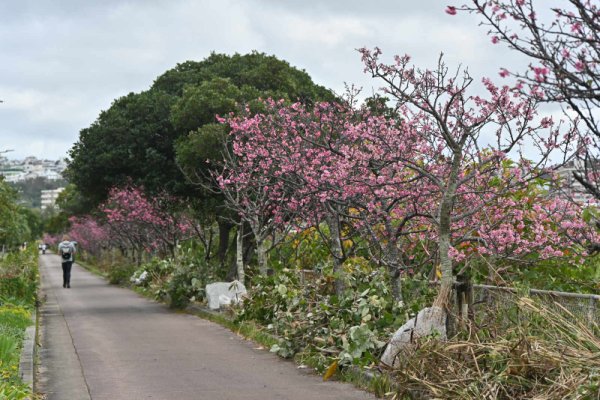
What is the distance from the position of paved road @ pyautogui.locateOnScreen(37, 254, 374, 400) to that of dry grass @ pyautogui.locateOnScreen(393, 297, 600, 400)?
1.15 metres

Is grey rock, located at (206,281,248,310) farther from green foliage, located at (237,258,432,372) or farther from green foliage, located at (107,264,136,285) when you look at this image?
green foliage, located at (107,264,136,285)

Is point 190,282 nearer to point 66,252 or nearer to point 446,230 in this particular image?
point 66,252

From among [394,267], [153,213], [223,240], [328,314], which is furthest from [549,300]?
[153,213]

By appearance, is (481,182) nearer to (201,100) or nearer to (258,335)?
(258,335)

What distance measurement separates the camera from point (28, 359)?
1158cm

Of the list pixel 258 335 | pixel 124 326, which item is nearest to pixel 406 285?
pixel 258 335

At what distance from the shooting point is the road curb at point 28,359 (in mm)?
10053

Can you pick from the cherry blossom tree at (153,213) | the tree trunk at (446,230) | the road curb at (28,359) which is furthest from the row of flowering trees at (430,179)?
the cherry blossom tree at (153,213)

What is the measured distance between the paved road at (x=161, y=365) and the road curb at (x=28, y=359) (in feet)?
0.66

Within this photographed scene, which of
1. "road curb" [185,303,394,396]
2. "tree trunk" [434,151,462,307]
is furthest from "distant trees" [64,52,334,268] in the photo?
"tree trunk" [434,151,462,307]

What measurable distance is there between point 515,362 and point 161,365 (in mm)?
5854

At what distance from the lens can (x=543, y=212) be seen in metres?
12.7

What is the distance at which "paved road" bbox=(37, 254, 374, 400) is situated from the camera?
32.3ft

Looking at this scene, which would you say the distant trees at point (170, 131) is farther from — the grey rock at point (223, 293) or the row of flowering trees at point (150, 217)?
the grey rock at point (223, 293)
